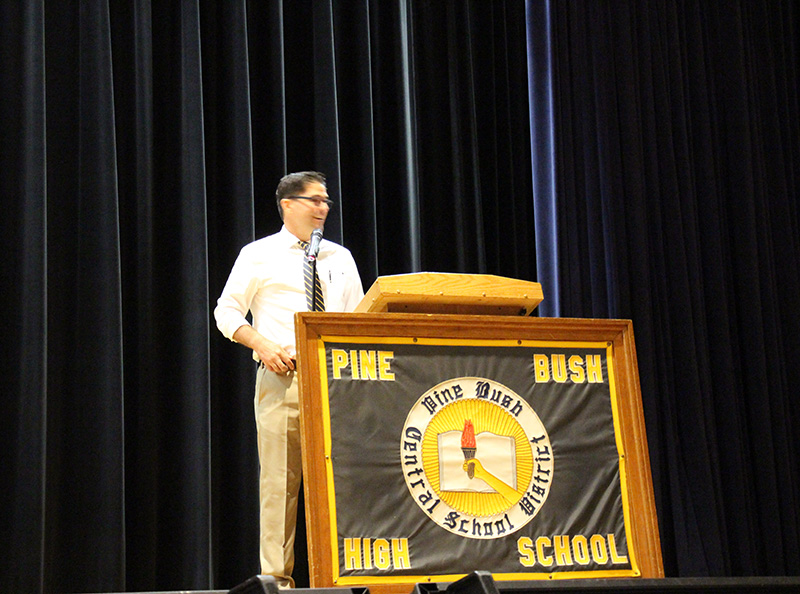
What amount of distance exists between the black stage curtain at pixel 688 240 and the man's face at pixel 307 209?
4.57 feet

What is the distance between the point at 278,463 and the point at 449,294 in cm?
121

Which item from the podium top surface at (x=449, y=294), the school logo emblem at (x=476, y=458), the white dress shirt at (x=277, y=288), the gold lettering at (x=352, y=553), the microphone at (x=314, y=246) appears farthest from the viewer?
the white dress shirt at (x=277, y=288)

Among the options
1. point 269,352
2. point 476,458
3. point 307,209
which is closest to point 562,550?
point 476,458

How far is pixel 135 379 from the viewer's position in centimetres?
346

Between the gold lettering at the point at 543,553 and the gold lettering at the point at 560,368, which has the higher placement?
the gold lettering at the point at 560,368

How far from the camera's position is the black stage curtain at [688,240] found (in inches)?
165

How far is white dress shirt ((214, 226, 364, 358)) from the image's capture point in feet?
10.3

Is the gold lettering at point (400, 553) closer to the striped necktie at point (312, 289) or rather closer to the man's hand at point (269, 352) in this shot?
the man's hand at point (269, 352)

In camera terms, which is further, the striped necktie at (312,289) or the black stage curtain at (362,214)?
the black stage curtain at (362,214)

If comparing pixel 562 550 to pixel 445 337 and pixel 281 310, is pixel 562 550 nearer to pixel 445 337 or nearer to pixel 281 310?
pixel 445 337

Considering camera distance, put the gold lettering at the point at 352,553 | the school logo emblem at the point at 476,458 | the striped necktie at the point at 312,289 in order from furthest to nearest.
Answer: the striped necktie at the point at 312,289 < the school logo emblem at the point at 476,458 < the gold lettering at the point at 352,553

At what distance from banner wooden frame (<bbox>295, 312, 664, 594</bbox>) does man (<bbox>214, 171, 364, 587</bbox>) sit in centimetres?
99

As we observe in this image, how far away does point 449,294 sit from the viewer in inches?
83.5

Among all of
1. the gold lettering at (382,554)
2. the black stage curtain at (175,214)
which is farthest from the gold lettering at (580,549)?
the black stage curtain at (175,214)
